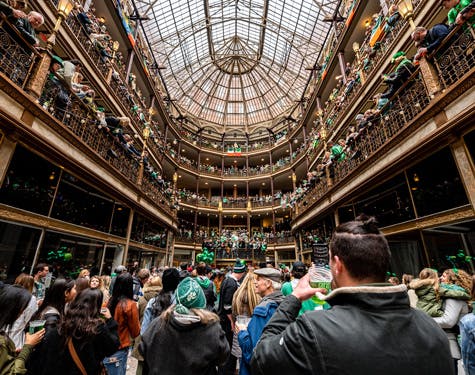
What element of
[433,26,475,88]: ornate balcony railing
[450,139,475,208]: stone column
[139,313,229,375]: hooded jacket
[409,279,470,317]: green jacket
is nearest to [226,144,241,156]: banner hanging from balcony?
[433,26,475,88]: ornate balcony railing

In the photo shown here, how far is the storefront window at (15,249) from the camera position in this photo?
551 centimetres

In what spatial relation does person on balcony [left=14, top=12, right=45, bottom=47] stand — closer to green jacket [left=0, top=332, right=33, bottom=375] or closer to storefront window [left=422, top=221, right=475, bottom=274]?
green jacket [left=0, top=332, right=33, bottom=375]

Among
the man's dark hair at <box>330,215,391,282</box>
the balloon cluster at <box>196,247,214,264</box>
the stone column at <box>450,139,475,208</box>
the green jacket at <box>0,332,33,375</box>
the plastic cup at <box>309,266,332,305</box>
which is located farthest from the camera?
the balloon cluster at <box>196,247,214,264</box>

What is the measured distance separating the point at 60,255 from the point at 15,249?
5.75 feet

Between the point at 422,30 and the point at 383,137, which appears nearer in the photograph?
the point at 422,30

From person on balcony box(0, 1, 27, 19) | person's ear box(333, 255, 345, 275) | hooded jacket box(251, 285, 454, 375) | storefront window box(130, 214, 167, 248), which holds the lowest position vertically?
hooded jacket box(251, 285, 454, 375)

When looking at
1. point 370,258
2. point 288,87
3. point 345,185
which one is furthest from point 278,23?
point 370,258

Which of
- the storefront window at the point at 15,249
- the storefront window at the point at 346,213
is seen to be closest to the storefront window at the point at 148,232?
the storefront window at the point at 15,249

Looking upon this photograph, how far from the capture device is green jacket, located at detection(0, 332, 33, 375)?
1.85 meters

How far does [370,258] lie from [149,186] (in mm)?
14973

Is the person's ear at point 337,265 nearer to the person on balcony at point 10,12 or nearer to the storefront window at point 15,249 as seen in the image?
the storefront window at point 15,249

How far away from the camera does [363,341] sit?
3.28ft

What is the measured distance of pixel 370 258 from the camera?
4.17 ft

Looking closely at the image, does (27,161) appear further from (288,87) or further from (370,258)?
(288,87)
